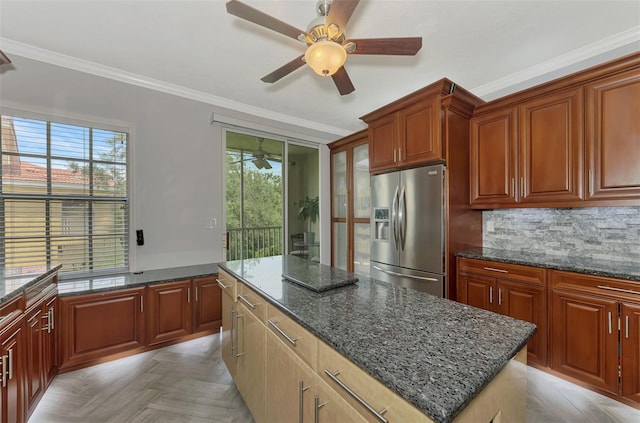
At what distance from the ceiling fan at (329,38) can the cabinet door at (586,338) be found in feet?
7.04

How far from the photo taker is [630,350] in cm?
177

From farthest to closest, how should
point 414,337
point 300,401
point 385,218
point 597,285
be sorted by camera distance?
point 385,218, point 597,285, point 300,401, point 414,337

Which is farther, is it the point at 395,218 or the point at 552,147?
the point at 395,218

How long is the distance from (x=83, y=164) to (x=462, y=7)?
3.52 m

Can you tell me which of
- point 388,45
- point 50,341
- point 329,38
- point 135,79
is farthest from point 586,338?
point 135,79

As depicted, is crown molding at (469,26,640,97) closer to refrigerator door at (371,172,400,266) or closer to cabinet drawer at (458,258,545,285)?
A: refrigerator door at (371,172,400,266)

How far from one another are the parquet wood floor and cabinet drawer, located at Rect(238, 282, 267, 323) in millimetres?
800

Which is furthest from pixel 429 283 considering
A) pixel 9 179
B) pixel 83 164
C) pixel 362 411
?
pixel 9 179

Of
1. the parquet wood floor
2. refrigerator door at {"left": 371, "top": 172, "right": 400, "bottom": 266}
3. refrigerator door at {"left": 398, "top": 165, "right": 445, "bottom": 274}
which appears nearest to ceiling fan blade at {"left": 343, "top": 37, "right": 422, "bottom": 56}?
refrigerator door at {"left": 398, "top": 165, "right": 445, "bottom": 274}

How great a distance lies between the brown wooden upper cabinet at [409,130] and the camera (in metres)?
2.58

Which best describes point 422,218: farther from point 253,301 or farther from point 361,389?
point 361,389

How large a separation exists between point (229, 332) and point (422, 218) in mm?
2002

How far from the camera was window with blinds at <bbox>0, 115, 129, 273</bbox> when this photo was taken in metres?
2.31

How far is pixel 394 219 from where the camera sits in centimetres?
295
